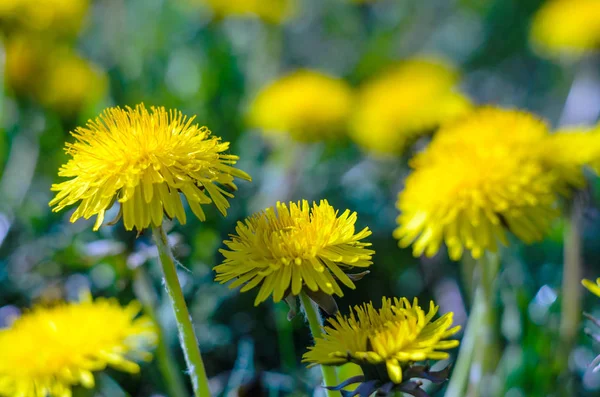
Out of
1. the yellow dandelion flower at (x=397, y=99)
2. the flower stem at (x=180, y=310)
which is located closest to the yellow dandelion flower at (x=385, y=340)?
the flower stem at (x=180, y=310)

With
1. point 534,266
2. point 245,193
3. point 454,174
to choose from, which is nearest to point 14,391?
point 454,174

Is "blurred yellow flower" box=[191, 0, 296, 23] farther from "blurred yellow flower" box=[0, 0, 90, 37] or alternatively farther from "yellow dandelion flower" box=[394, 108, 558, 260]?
"yellow dandelion flower" box=[394, 108, 558, 260]

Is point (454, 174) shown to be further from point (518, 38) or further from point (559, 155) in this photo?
point (518, 38)

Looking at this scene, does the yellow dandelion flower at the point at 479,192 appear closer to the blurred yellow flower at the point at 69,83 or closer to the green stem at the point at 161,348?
the green stem at the point at 161,348

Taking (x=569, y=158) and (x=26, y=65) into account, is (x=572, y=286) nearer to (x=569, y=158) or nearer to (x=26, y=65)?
(x=569, y=158)

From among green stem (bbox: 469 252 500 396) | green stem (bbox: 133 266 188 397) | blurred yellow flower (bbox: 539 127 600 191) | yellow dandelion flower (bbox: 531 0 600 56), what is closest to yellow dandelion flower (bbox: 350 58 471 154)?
yellow dandelion flower (bbox: 531 0 600 56)

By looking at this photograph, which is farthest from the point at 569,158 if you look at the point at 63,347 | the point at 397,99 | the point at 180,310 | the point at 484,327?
the point at 397,99

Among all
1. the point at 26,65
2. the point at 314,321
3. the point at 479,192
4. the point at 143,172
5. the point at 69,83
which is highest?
the point at 26,65
